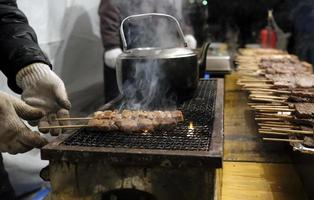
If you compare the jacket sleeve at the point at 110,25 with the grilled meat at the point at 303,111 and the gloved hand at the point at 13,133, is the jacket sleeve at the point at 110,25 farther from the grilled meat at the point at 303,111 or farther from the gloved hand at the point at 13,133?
the grilled meat at the point at 303,111

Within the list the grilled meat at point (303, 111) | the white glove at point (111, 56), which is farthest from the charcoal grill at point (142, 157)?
the white glove at point (111, 56)

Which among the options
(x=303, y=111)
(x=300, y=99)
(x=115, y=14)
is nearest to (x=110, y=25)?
(x=115, y=14)

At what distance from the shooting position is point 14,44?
2.79 meters

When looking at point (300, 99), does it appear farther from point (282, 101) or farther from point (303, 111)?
point (303, 111)

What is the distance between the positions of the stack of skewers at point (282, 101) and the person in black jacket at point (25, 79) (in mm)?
1536

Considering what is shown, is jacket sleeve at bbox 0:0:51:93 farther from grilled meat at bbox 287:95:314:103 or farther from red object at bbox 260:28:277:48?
red object at bbox 260:28:277:48

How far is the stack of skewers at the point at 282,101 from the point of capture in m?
2.24

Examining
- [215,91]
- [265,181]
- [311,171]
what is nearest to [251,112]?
[215,91]

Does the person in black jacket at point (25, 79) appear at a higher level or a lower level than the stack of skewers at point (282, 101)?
higher

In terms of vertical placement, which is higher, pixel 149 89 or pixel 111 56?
pixel 149 89

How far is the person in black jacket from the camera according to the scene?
2.25 m

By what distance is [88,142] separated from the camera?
1879 millimetres

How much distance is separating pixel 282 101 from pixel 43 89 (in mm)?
1992

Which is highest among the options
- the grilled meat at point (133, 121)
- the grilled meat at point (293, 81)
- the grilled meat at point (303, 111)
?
the grilled meat at point (133, 121)
